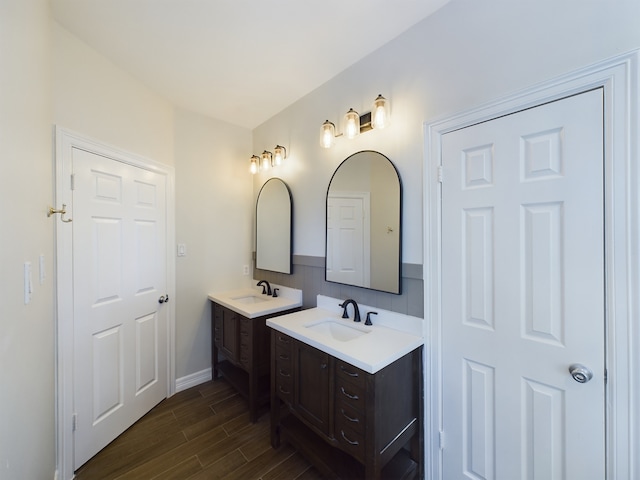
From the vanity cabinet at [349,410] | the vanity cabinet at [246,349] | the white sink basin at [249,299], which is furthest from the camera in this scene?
the white sink basin at [249,299]

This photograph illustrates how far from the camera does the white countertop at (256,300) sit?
213 cm

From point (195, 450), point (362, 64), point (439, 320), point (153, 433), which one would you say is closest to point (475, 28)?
point (362, 64)

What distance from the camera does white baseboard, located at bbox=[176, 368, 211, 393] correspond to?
245 centimetres

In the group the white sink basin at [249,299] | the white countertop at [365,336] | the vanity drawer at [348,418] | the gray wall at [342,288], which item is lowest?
the vanity drawer at [348,418]

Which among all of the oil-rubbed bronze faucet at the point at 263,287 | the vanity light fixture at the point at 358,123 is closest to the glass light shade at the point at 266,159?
the vanity light fixture at the point at 358,123

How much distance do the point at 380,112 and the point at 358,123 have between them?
22 cm

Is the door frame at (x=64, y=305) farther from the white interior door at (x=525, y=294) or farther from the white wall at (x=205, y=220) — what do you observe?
the white interior door at (x=525, y=294)

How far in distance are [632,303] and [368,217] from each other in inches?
48.5

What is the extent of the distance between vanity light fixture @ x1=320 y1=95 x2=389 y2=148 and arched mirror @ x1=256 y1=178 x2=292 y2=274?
2.31 ft

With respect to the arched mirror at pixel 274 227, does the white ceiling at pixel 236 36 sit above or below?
above

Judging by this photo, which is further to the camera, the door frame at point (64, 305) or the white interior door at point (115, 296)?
the white interior door at point (115, 296)

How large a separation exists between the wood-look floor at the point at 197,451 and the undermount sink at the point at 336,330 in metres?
0.80

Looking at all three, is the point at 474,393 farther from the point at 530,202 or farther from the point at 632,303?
the point at 530,202

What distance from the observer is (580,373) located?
1.01 metres
